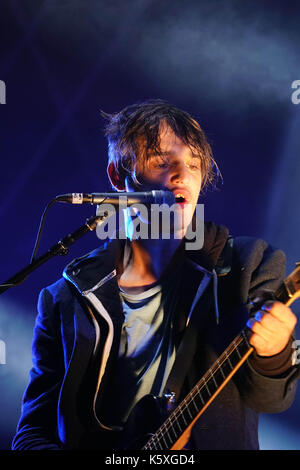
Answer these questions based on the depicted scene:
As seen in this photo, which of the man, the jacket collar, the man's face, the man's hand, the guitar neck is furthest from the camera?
the man's face

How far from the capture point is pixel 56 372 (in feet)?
7.19

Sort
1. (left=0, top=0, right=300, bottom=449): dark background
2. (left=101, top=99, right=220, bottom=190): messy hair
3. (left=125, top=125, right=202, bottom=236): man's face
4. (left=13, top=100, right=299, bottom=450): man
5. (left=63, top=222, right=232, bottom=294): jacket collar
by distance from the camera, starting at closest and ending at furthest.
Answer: (left=13, top=100, right=299, bottom=450): man
(left=63, top=222, right=232, bottom=294): jacket collar
(left=125, top=125, right=202, bottom=236): man's face
(left=101, top=99, right=220, bottom=190): messy hair
(left=0, top=0, right=300, bottom=449): dark background

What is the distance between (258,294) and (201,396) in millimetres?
420

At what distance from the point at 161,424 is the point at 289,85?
2850 mm

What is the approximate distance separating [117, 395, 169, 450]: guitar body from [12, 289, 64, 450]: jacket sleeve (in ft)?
1.40

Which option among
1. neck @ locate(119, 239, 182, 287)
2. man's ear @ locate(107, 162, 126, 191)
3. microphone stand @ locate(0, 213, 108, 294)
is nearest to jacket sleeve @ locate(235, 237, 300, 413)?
neck @ locate(119, 239, 182, 287)

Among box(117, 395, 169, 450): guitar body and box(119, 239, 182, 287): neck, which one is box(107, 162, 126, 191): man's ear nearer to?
box(119, 239, 182, 287): neck

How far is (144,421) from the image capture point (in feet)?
5.54

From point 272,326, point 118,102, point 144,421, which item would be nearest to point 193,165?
point 272,326

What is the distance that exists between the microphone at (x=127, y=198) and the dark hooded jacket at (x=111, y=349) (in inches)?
17.2

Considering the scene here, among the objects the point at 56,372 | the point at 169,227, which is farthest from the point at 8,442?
the point at 169,227

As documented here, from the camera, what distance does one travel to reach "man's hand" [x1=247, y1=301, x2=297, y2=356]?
1383mm

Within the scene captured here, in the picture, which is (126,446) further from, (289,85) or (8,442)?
(289,85)
